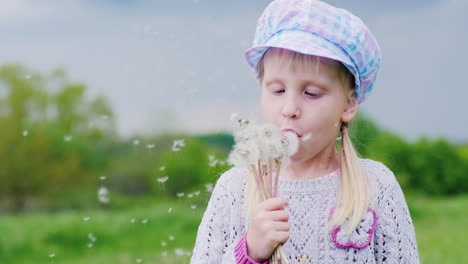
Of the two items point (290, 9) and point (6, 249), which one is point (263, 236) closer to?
point (290, 9)

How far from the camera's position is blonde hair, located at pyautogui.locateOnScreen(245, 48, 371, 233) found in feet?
8.10

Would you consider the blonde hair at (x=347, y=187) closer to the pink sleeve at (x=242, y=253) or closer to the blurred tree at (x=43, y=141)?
the pink sleeve at (x=242, y=253)

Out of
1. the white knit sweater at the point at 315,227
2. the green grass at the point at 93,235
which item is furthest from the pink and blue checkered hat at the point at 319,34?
the green grass at the point at 93,235

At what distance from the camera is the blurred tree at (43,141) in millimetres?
13219

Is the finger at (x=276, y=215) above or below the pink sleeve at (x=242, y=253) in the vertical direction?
above

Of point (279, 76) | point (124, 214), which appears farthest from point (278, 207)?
point (124, 214)

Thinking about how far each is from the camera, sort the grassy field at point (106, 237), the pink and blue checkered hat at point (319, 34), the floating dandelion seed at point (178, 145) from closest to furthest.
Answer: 1. the pink and blue checkered hat at point (319, 34)
2. the floating dandelion seed at point (178, 145)
3. the grassy field at point (106, 237)

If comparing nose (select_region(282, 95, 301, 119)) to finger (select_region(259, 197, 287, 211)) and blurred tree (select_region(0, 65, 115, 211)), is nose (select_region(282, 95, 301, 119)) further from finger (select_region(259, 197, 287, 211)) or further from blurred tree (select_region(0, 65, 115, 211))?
blurred tree (select_region(0, 65, 115, 211))

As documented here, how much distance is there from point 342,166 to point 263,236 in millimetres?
619

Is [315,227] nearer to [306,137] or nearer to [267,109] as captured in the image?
[306,137]

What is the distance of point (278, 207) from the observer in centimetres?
207

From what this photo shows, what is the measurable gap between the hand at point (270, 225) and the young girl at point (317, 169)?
3cm

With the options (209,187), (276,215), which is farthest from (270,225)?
(209,187)

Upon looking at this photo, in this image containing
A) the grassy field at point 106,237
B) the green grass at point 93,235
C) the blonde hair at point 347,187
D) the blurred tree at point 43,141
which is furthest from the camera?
the blurred tree at point 43,141
